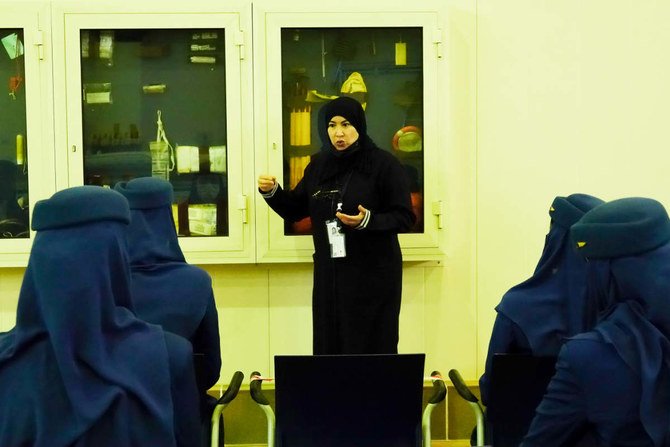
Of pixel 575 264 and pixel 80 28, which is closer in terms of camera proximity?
pixel 575 264

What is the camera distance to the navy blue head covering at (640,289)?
1.41 metres

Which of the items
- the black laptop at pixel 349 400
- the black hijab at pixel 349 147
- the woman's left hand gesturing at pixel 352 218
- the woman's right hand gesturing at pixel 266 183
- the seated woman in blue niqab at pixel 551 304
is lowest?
the black laptop at pixel 349 400

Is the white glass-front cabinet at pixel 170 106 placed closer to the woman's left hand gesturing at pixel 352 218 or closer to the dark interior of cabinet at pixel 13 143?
the dark interior of cabinet at pixel 13 143

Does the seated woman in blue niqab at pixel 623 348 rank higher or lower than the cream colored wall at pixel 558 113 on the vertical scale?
lower

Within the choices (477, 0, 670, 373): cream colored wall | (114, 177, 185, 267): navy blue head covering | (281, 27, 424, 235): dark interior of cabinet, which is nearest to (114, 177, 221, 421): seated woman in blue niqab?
(114, 177, 185, 267): navy blue head covering

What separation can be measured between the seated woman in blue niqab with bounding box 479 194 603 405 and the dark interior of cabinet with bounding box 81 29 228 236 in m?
1.82

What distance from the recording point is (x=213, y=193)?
3.58m

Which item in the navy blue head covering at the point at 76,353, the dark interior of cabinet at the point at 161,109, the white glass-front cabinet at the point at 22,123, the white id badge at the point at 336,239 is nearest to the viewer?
the navy blue head covering at the point at 76,353

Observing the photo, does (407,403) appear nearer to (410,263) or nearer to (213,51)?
(410,263)

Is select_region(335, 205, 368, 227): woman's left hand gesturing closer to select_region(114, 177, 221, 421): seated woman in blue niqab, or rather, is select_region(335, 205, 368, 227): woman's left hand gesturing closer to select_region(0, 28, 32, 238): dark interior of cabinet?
select_region(114, 177, 221, 421): seated woman in blue niqab

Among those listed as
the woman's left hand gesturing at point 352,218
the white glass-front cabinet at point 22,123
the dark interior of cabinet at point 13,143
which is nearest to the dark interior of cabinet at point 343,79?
the woman's left hand gesturing at point 352,218

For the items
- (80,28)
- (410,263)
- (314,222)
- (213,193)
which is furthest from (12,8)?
(410,263)

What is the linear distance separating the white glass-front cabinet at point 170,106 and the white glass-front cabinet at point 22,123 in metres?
0.07

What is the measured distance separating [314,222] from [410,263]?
623mm
